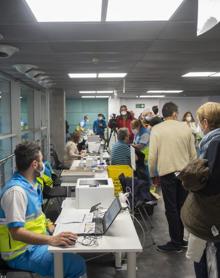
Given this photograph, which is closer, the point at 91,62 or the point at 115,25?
the point at 115,25

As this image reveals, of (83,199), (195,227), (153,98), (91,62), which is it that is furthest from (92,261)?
(153,98)

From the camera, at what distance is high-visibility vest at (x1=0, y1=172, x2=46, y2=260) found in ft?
6.56

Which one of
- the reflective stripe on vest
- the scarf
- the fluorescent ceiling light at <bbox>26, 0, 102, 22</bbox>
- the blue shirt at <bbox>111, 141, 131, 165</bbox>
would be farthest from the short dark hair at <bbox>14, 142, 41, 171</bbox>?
the blue shirt at <bbox>111, 141, 131, 165</bbox>

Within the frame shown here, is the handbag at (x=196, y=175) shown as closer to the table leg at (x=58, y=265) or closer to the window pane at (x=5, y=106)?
the table leg at (x=58, y=265)

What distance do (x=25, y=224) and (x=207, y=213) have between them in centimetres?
118

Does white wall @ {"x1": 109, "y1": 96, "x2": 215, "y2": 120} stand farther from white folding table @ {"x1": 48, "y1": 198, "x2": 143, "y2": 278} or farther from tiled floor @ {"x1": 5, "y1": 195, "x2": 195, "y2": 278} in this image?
white folding table @ {"x1": 48, "y1": 198, "x2": 143, "y2": 278}

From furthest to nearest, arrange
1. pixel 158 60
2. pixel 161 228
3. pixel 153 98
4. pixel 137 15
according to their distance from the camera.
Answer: pixel 153 98
pixel 158 60
pixel 161 228
pixel 137 15

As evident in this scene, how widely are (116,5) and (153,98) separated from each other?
12.7m

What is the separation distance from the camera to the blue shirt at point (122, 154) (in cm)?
464

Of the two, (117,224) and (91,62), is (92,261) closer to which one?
(117,224)

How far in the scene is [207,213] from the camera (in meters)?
1.83

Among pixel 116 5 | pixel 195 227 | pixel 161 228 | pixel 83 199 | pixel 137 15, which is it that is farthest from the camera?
pixel 161 228

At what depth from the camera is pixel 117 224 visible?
2.29m

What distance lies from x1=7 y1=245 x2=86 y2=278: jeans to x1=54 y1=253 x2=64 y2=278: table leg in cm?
7
